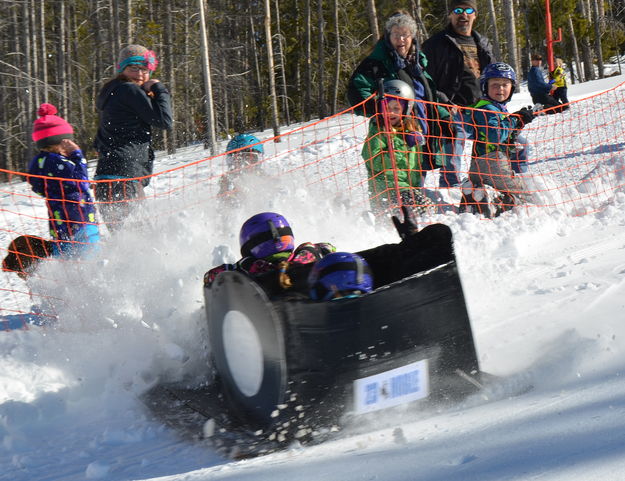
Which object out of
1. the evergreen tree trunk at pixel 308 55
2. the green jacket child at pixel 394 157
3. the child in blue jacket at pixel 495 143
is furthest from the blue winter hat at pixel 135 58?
the evergreen tree trunk at pixel 308 55

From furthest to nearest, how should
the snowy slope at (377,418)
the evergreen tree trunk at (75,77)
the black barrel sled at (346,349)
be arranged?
the evergreen tree trunk at (75,77) < the black barrel sled at (346,349) < the snowy slope at (377,418)

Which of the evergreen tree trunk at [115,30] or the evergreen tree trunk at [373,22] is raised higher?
the evergreen tree trunk at [115,30]

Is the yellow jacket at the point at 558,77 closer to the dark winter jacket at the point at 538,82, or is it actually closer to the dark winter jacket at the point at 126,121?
the dark winter jacket at the point at 538,82

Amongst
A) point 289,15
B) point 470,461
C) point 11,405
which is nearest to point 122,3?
point 289,15

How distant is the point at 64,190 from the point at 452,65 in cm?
381

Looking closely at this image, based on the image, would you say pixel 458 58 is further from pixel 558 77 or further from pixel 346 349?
pixel 558 77

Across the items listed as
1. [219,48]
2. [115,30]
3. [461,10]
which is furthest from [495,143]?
[115,30]

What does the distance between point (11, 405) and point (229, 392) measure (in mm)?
→ 1247

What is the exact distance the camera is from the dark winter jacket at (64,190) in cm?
473

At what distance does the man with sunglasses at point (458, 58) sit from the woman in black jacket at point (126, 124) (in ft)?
8.74

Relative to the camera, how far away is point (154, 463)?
8.92 ft

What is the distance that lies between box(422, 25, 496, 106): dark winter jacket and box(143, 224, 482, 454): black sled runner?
154 inches

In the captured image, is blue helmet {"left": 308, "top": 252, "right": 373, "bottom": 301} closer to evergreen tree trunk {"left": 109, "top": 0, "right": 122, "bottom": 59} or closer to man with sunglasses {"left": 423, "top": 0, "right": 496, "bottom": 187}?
man with sunglasses {"left": 423, "top": 0, "right": 496, "bottom": 187}

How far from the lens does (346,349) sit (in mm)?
2486
